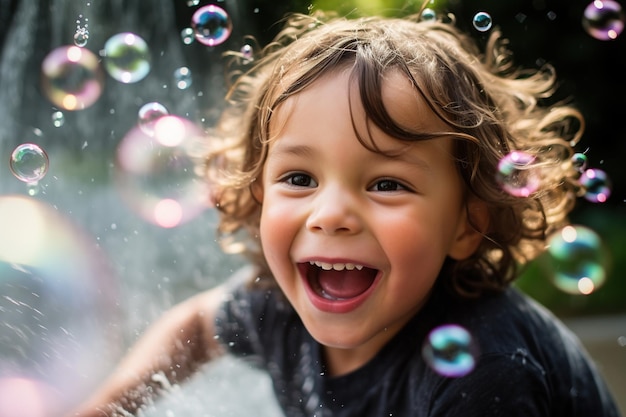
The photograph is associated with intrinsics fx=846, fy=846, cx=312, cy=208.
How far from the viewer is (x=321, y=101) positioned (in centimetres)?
150

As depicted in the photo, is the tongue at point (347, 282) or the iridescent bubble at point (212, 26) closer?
the tongue at point (347, 282)

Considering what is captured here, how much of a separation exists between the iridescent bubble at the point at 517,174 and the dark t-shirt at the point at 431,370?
225 mm

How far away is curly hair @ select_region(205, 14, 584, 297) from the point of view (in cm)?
154

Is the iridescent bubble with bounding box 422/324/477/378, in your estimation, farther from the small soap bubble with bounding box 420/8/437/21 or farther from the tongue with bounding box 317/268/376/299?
the small soap bubble with bounding box 420/8/437/21

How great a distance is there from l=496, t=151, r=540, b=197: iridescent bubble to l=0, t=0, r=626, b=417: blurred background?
359 millimetres

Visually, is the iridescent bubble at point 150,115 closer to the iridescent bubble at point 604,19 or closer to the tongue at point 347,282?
the tongue at point 347,282

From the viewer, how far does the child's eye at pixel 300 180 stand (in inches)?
61.1

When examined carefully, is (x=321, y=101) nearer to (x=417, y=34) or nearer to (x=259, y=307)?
(x=417, y=34)

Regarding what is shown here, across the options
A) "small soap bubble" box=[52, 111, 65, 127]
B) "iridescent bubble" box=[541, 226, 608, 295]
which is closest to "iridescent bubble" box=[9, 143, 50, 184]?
"iridescent bubble" box=[541, 226, 608, 295]

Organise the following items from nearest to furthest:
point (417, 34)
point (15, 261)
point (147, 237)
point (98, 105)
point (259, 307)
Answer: point (417, 34), point (259, 307), point (15, 261), point (147, 237), point (98, 105)

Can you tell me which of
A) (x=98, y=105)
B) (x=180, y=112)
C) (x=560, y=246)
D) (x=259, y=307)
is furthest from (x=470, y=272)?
(x=98, y=105)

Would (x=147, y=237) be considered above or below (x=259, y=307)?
below

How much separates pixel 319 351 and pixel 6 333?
0.78 metres

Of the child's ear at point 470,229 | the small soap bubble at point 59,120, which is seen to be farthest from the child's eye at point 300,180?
the small soap bubble at point 59,120
